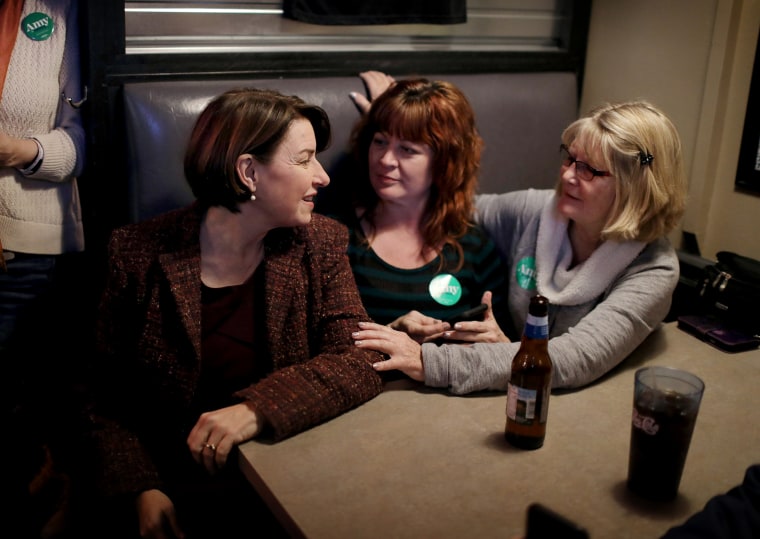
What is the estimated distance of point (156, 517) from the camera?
1.68 metres

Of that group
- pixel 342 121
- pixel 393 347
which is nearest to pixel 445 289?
pixel 393 347

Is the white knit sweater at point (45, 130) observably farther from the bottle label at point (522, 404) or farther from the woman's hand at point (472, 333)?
the bottle label at point (522, 404)

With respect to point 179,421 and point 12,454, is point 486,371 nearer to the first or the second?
point 179,421

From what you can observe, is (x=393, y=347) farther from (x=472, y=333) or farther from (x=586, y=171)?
(x=586, y=171)

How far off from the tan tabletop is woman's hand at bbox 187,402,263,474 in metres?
0.03

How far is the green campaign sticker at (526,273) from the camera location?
7.01ft

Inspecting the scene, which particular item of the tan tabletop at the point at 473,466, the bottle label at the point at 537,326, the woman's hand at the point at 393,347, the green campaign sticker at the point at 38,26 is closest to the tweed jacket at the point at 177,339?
the woman's hand at the point at 393,347

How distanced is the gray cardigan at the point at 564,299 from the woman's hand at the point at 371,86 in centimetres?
43

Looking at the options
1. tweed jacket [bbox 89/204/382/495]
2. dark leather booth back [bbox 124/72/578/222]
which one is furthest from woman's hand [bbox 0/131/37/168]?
tweed jacket [bbox 89/204/382/495]

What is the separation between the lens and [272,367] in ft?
6.08

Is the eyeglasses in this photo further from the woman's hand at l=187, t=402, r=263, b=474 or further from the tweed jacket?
the woman's hand at l=187, t=402, r=263, b=474

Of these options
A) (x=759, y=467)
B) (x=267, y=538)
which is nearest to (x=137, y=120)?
(x=267, y=538)

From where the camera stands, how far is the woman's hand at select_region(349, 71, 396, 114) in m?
2.38

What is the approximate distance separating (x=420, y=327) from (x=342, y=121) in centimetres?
74
